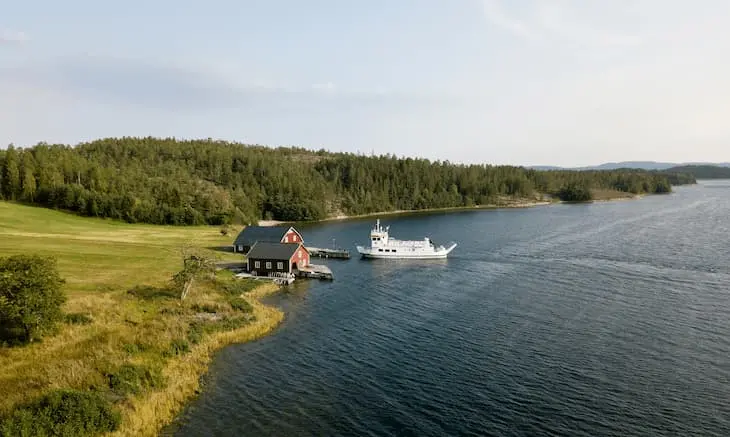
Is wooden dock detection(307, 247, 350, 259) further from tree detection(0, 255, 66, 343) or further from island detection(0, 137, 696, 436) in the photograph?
tree detection(0, 255, 66, 343)

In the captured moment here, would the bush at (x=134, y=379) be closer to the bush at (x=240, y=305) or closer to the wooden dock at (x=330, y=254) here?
the bush at (x=240, y=305)

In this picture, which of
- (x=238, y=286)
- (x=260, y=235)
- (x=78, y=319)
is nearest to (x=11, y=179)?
(x=260, y=235)

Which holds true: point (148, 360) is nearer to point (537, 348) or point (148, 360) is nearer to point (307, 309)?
point (307, 309)

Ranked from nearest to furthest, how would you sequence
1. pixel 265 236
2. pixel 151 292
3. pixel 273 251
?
pixel 151 292
pixel 273 251
pixel 265 236

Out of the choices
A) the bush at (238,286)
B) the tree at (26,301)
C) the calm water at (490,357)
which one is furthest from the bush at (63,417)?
the bush at (238,286)

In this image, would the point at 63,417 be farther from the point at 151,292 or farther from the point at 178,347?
the point at 151,292

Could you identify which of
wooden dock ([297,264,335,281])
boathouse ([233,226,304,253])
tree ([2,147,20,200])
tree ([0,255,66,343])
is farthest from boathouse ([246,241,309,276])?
tree ([2,147,20,200])
